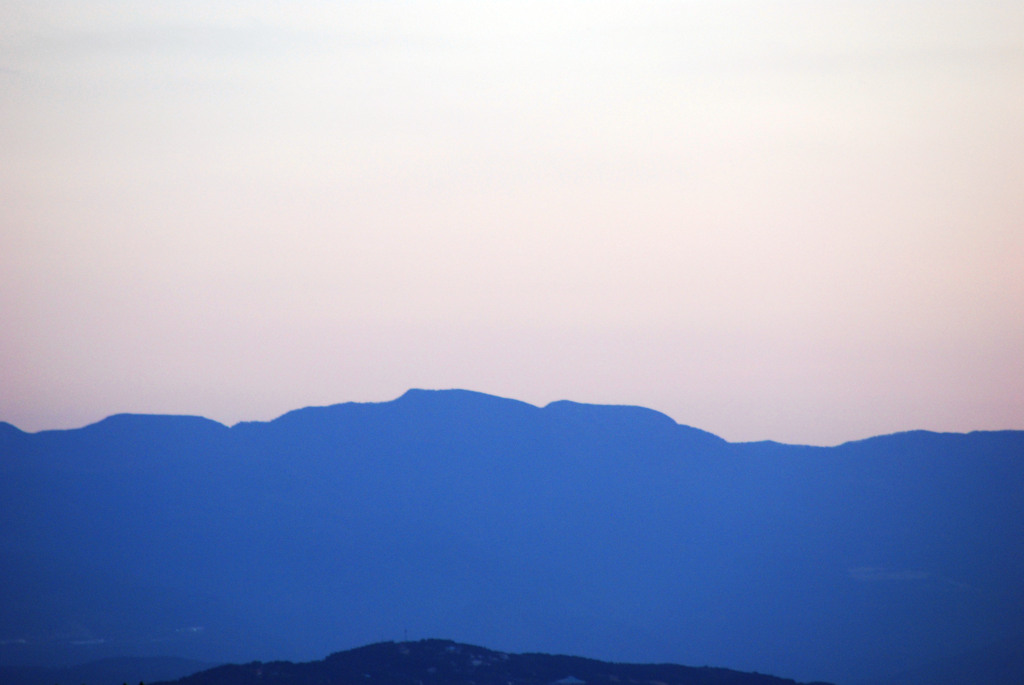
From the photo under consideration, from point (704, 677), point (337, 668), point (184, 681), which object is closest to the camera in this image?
point (184, 681)

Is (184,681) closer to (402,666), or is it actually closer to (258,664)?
(258,664)

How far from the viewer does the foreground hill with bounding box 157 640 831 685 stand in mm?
153875

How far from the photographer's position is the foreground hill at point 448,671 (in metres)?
154

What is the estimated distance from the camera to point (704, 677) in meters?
177

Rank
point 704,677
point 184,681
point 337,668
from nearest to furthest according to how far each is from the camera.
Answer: point 184,681 < point 337,668 < point 704,677

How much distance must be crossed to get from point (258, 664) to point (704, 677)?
69787 millimetres

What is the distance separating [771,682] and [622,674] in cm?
2452

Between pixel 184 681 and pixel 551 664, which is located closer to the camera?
pixel 184 681

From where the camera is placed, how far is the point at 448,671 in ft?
538

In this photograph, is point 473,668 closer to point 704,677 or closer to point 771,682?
point 704,677

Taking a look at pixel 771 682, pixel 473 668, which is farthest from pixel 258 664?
pixel 771 682

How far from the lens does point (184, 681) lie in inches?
5974

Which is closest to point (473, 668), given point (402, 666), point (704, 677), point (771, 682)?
point (402, 666)

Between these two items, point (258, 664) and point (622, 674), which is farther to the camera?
point (622, 674)
